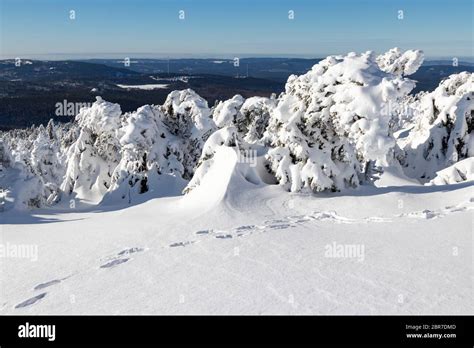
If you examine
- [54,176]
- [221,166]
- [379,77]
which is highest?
[379,77]

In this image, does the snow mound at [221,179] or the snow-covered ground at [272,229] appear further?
the snow mound at [221,179]

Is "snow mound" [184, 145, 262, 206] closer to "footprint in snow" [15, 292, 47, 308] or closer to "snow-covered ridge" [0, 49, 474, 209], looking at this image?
"snow-covered ridge" [0, 49, 474, 209]

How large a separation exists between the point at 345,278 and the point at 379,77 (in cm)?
821

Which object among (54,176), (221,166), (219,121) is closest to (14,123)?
(54,176)

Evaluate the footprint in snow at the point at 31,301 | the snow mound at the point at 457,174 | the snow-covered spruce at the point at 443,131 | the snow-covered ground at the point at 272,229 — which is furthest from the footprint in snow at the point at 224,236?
the snow-covered spruce at the point at 443,131

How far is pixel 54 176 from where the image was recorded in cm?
3494

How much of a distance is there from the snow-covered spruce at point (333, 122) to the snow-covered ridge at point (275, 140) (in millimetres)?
36

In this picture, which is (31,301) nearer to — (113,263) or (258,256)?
(113,263)

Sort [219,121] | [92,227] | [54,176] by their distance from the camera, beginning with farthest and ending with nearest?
[54,176] < [219,121] < [92,227]

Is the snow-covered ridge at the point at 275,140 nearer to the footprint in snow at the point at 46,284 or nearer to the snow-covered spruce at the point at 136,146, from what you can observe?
the snow-covered spruce at the point at 136,146

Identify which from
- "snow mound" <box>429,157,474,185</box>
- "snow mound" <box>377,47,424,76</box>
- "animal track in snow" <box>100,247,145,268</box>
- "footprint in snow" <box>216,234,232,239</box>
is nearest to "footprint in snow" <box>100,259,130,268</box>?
"animal track in snow" <box>100,247,145,268</box>

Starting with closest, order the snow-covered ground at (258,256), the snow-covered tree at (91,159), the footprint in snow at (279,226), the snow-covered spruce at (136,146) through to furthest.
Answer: the snow-covered ground at (258,256) < the footprint in snow at (279,226) < the snow-covered spruce at (136,146) < the snow-covered tree at (91,159)

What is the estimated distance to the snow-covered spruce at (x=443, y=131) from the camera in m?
25.2
